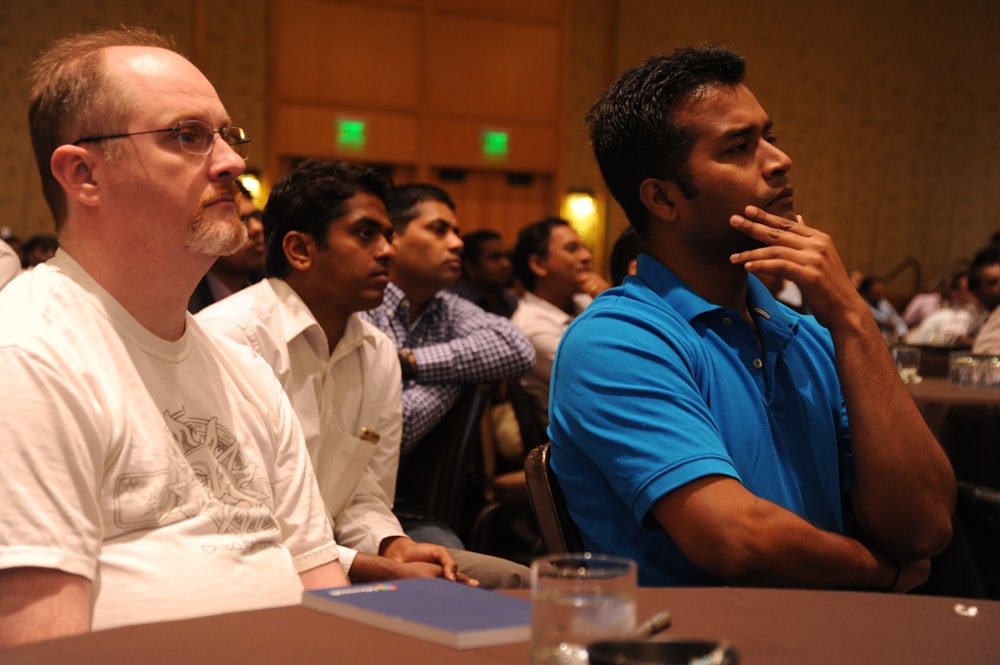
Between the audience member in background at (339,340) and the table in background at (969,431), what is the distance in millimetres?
1704

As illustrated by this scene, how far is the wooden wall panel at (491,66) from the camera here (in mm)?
11523

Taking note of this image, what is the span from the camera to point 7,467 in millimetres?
1250

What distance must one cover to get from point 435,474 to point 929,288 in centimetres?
1259

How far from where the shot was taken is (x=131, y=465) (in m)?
1.38

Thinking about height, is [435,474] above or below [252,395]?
below

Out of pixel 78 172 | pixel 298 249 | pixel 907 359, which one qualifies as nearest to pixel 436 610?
pixel 78 172

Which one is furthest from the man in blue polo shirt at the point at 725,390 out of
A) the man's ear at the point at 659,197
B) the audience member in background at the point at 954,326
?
the audience member in background at the point at 954,326

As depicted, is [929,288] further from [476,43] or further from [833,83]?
[476,43]

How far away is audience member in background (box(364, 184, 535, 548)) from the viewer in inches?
126

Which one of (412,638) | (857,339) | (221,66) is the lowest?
(412,638)

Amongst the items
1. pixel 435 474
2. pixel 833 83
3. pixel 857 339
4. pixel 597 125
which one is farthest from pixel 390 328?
pixel 833 83

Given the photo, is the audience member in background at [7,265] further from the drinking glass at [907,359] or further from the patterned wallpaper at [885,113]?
the patterned wallpaper at [885,113]

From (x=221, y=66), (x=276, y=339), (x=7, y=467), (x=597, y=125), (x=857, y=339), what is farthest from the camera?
(x=221, y=66)

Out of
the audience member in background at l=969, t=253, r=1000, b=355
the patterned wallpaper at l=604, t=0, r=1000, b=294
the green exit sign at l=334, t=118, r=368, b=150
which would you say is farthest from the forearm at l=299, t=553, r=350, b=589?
the patterned wallpaper at l=604, t=0, r=1000, b=294
